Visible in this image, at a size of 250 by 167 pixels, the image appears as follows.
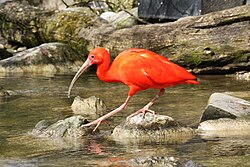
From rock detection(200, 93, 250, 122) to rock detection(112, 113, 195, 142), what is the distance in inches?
12.9

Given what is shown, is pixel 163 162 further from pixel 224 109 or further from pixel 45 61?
pixel 45 61

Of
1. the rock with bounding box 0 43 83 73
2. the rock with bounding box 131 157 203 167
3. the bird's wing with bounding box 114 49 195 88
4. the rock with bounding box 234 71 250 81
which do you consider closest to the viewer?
the rock with bounding box 131 157 203 167

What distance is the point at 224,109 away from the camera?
6.07 m

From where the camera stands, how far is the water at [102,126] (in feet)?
16.3

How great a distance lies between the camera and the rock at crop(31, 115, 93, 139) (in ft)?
19.2

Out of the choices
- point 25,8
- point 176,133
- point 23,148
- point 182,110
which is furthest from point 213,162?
point 25,8

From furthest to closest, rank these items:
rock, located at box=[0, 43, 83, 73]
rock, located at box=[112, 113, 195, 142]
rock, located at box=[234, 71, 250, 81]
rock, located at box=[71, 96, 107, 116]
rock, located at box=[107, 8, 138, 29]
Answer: rock, located at box=[107, 8, 138, 29] < rock, located at box=[0, 43, 83, 73] < rock, located at box=[234, 71, 250, 81] < rock, located at box=[71, 96, 107, 116] < rock, located at box=[112, 113, 195, 142]

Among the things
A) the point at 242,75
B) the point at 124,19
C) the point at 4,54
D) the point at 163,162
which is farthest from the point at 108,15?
the point at 163,162

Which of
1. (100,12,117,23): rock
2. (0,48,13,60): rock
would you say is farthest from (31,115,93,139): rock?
(100,12,117,23): rock

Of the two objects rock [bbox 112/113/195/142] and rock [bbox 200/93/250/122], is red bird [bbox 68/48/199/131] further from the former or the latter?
rock [bbox 200/93/250/122]

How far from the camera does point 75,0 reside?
1675 centimetres

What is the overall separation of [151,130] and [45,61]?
20.8 feet

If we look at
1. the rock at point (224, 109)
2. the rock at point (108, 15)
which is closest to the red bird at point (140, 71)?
the rock at point (224, 109)

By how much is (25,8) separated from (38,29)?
0.79m
